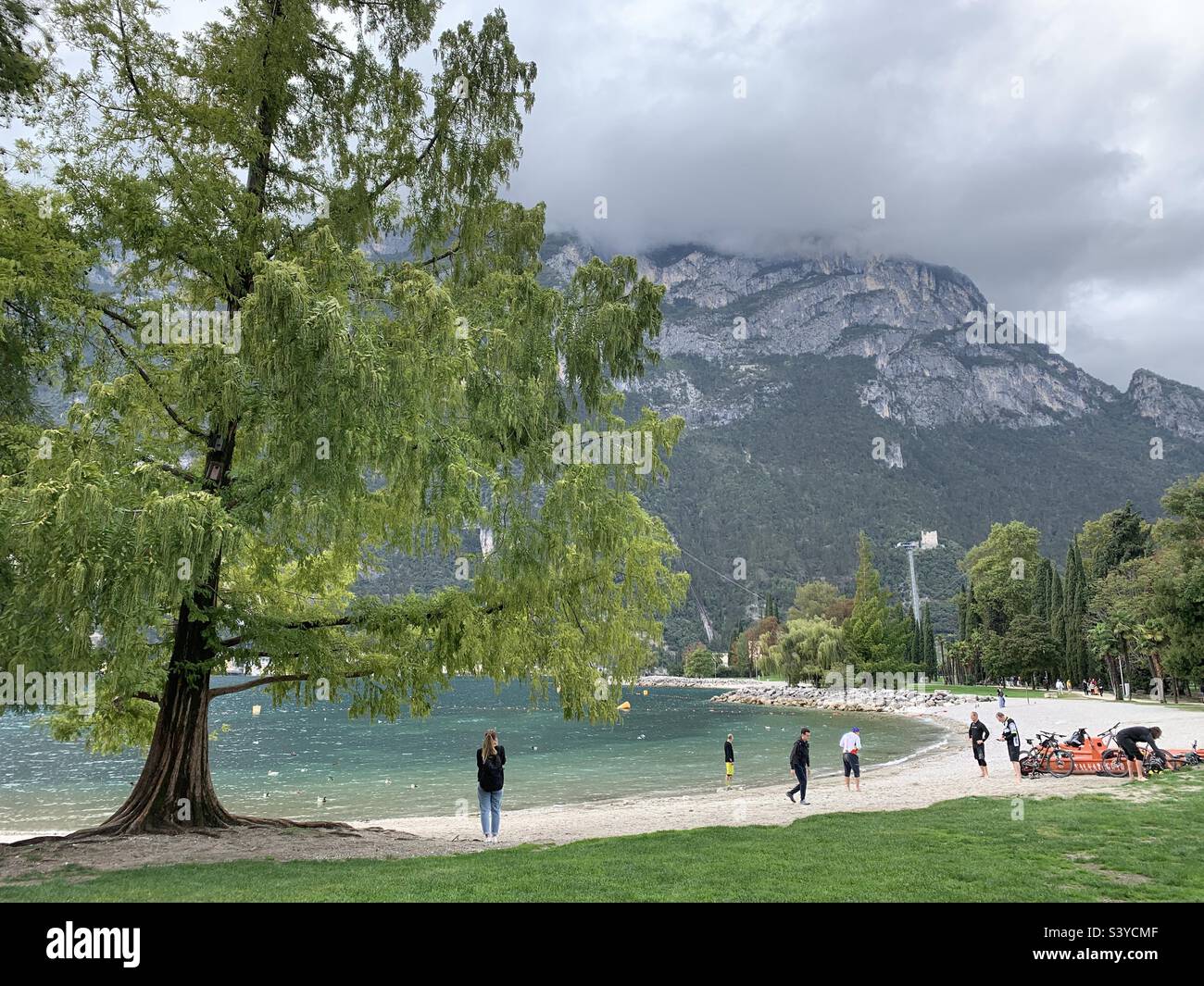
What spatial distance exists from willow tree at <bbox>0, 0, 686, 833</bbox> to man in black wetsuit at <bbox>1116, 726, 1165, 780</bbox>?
1211 cm

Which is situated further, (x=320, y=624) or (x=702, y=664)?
(x=702, y=664)

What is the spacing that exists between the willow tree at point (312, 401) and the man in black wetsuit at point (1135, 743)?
39.7 feet

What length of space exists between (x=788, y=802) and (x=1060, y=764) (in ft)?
20.9

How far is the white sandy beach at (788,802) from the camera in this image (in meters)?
14.9

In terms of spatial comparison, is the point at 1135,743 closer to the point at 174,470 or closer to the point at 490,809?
the point at 490,809

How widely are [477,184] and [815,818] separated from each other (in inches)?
445

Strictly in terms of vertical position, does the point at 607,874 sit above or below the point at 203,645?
below

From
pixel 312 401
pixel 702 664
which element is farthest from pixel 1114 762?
pixel 702 664

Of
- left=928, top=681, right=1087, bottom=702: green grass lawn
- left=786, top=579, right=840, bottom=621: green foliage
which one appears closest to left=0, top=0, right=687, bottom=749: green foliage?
left=928, top=681, right=1087, bottom=702: green grass lawn

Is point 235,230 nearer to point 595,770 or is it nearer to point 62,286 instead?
point 62,286

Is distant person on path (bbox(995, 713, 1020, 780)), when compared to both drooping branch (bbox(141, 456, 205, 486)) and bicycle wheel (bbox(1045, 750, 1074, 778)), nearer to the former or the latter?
bicycle wheel (bbox(1045, 750, 1074, 778))

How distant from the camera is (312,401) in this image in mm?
7523
